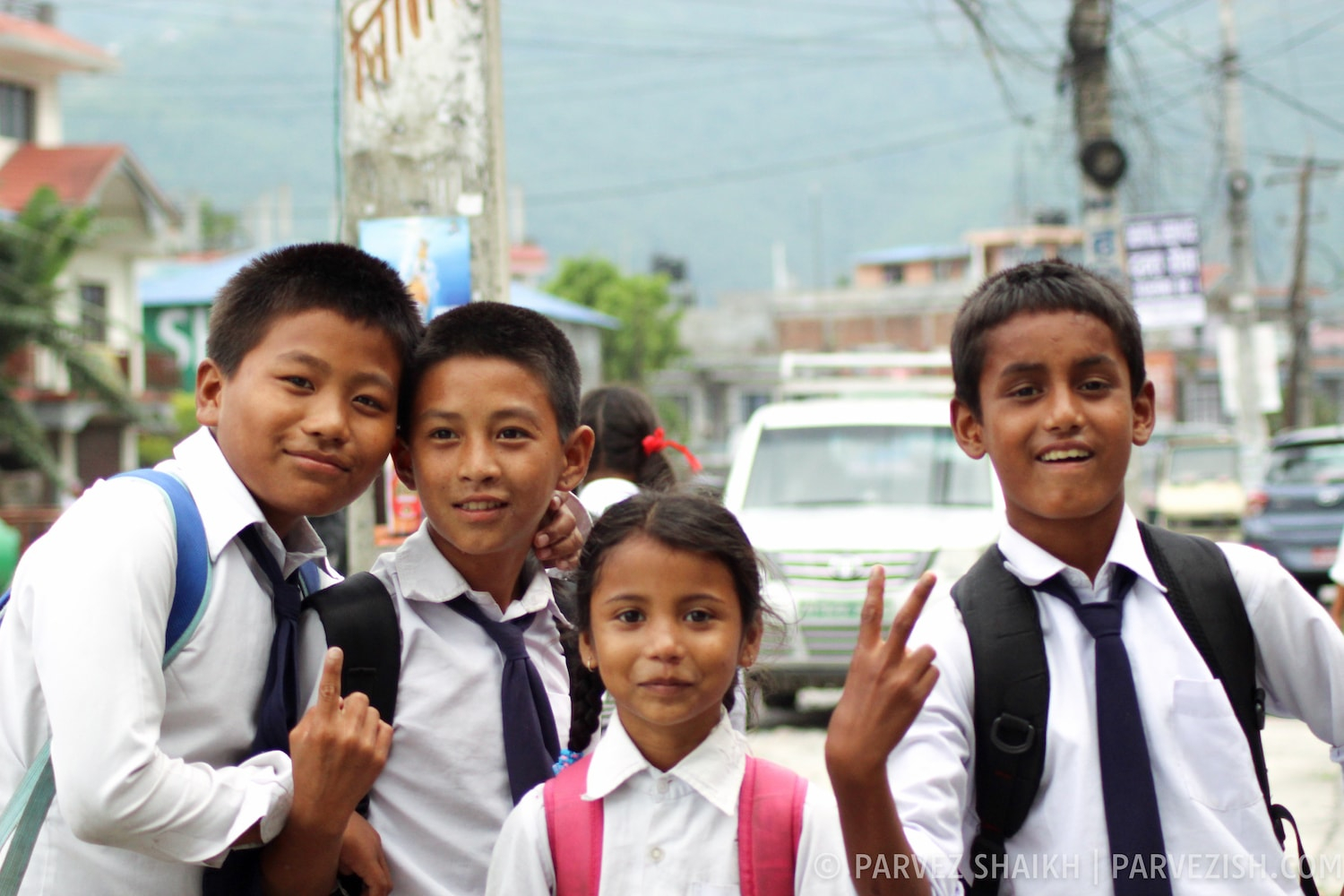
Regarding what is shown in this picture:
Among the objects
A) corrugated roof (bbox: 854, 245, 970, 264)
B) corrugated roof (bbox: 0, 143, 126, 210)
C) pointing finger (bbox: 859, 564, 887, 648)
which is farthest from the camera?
corrugated roof (bbox: 854, 245, 970, 264)

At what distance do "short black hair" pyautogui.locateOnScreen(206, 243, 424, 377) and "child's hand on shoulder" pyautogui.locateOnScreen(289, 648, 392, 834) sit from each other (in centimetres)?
56

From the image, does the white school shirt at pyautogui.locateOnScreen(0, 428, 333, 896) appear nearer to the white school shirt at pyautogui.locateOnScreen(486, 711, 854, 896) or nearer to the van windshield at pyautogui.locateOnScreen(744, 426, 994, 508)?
the white school shirt at pyautogui.locateOnScreen(486, 711, 854, 896)

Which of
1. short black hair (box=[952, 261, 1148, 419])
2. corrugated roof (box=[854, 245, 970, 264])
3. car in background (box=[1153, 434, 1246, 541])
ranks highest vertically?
corrugated roof (box=[854, 245, 970, 264])

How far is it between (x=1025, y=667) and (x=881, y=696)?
37cm

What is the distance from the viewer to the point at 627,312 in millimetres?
45500

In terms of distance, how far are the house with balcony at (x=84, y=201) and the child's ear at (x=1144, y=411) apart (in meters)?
27.2

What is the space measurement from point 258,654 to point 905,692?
94 cm

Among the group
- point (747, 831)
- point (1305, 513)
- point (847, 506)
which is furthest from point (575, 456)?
point (1305, 513)

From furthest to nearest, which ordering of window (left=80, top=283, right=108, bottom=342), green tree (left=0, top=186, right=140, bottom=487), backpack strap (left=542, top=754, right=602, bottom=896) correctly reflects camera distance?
window (left=80, top=283, right=108, bottom=342) → green tree (left=0, top=186, right=140, bottom=487) → backpack strap (left=542, top=754, right=602, bottom=896)

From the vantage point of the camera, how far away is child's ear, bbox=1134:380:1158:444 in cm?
222

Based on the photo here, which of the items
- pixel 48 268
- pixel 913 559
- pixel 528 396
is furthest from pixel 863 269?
pixel 528 396

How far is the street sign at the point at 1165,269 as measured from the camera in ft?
34.7

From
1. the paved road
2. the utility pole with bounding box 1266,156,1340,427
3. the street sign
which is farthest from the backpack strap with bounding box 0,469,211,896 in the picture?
the utility pole with bounding box 1266,156,1340,427

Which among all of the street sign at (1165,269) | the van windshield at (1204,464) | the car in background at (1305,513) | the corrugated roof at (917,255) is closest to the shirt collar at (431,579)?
the street sign at (1165,269)
